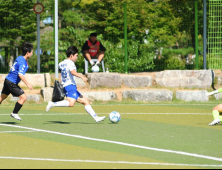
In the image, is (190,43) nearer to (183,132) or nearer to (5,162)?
(183,132)

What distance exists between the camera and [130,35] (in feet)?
67.6

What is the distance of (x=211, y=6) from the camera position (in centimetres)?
1969

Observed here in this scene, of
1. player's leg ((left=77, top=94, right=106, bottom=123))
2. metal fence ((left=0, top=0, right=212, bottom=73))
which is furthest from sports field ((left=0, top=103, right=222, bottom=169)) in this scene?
metal fence ((left=0, top=0, right=212, bottom=73))

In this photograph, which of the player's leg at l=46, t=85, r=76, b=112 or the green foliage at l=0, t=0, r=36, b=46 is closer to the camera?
the player's leg at l=46, t=85, r=76, b=112

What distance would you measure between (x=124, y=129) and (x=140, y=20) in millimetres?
12583

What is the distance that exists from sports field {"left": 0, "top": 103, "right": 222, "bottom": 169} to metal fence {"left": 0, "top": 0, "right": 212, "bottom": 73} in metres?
5.91

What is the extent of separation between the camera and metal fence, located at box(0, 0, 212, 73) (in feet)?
64.4

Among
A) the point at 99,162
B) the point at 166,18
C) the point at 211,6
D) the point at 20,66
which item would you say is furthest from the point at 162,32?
the point at 99,162

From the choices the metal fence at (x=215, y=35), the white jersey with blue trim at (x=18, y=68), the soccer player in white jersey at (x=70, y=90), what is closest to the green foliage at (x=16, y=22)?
the metal fence at (x=215, y=35)

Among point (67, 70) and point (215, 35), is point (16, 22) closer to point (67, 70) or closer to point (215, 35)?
point (215, 35)

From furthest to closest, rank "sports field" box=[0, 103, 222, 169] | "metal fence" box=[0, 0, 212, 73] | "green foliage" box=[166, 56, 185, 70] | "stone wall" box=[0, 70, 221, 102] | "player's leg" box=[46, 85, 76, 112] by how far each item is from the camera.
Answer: "green foliage" box=[166, 56, 185, 70] → "metal fence" box=[0, 0, 212, 73] → "stone wall" box=[0, 70, 221, 102] → "player's leg" box=[46, 85, 76, 112] → "sports field" box=[0, 103, 222, 169]

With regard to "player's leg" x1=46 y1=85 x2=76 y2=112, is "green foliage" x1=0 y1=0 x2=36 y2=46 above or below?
above

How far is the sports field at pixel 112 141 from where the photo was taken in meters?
6.70

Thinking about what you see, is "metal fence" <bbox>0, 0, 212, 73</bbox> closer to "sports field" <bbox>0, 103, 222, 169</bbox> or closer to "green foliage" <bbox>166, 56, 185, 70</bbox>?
"green foliage" <bbox>166, 56, 185, 70</bbox>
